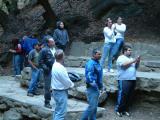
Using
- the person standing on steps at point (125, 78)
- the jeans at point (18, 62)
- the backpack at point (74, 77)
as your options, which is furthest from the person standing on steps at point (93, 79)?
the jeans at point (18, 62)

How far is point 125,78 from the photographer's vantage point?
40.7ft

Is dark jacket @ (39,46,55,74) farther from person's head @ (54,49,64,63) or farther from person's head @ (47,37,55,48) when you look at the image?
person's head @ (54,49,64,63)

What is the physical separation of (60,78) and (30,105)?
2.71 m

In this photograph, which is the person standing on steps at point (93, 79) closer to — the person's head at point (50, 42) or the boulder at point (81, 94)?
the person's head at point (50, 42)

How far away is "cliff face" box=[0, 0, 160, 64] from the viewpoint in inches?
763

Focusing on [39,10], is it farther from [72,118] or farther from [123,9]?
[72,118]

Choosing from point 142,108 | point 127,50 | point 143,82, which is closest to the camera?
point 127,50

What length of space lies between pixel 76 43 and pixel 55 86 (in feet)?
31.5

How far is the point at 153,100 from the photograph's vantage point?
43.0 ft

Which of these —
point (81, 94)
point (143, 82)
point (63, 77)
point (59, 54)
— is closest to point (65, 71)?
point (63, 77)

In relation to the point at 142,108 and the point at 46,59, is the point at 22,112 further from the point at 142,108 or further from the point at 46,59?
the point at 142,108

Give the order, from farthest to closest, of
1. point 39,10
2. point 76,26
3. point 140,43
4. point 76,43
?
point 39,10
point 76,26
point 76,43
point 140,43

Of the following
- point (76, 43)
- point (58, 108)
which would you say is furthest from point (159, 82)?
point (76, 43)

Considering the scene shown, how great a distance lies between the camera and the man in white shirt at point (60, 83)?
980cm
